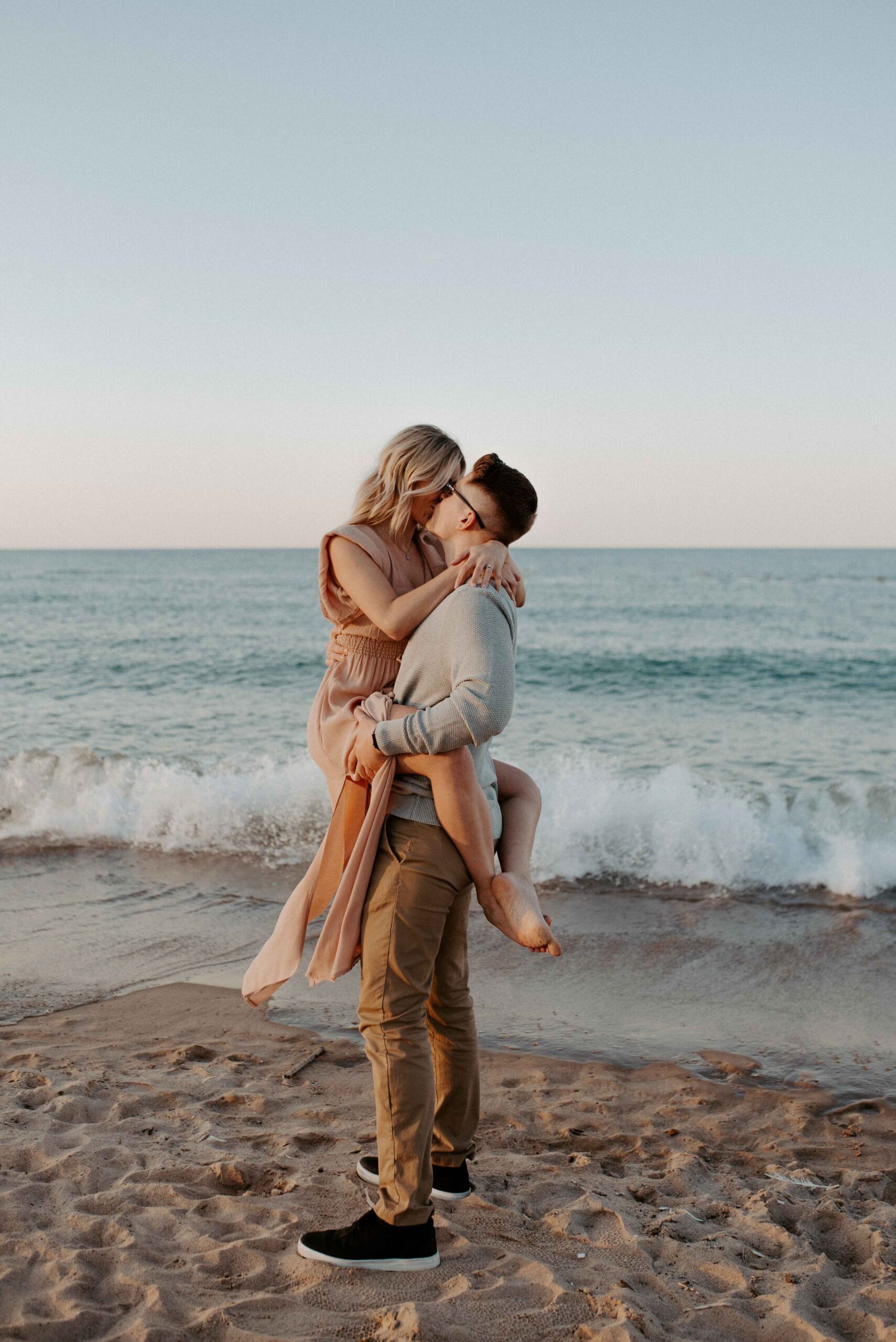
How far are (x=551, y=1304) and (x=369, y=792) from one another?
1.33m

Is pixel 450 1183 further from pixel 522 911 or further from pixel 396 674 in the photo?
pixel 396 674

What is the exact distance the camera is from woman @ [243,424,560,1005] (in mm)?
2447

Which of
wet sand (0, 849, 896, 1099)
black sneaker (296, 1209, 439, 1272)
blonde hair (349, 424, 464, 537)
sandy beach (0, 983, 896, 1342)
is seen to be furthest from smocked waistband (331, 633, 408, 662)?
wet sand (0, 849, 896, 1099)

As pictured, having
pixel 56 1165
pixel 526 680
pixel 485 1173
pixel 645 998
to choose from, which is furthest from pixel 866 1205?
pixel 526 680

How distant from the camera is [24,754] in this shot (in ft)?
31.5

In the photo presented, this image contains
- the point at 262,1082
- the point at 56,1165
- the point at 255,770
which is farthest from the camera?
the point at 255,770

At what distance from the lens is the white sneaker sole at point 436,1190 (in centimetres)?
291

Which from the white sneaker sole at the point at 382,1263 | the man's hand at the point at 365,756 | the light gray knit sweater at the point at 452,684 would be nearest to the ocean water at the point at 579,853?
the white sneaker sole at the point at 382,1263

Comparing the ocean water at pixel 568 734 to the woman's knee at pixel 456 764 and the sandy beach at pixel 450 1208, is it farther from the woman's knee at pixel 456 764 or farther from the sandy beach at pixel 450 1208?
the woman's knee at pixel 456 764

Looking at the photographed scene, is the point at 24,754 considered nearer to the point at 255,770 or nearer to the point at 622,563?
the point at 255,770

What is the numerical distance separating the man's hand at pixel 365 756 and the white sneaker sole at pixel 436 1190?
4.07 feet

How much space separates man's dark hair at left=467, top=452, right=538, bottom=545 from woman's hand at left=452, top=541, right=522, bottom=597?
0.06 m

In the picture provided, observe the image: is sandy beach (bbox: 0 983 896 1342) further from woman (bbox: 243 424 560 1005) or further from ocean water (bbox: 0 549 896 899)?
ocean water (bbox: 0 549 896 899)

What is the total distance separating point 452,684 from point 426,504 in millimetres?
536
